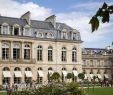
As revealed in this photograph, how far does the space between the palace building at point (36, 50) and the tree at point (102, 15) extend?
152 ft

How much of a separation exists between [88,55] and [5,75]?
1063 inches

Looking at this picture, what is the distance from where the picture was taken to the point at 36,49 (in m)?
53.0

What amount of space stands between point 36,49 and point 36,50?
17cm

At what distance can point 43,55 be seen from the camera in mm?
53719

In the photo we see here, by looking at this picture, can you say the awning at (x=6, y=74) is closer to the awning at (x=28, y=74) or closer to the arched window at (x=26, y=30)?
the awning at (x=28, y=74)

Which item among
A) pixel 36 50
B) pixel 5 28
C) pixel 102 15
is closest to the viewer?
pixel 102 15

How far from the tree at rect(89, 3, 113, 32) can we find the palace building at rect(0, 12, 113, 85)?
46.3 metres

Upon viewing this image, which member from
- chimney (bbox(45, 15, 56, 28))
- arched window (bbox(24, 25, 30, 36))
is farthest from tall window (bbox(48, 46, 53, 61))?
arched window (bbox(24, 25, 30, 36))

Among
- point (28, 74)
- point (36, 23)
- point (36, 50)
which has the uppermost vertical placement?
point (36, 23)

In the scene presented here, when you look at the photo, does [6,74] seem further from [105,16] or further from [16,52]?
[105,16]

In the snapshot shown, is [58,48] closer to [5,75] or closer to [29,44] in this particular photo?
[29,44]

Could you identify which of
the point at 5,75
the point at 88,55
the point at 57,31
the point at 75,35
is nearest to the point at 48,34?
the point at 57,31

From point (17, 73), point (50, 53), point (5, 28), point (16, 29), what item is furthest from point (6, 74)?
point (50, 53)

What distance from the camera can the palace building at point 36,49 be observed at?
4962cm
